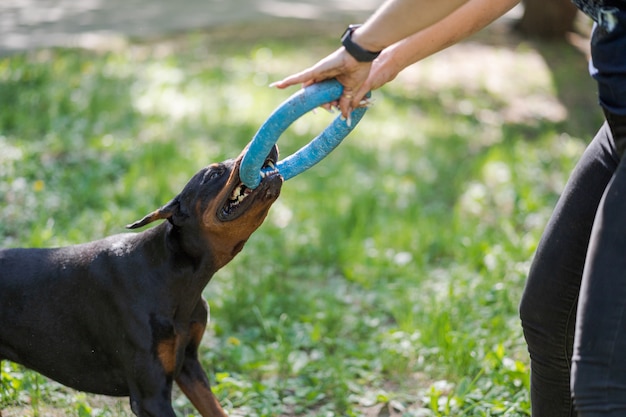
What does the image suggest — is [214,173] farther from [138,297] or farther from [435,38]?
[435,38]

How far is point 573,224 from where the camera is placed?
2824 millimetres

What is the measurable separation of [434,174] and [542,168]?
0.94 metres

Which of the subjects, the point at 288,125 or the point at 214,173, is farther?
the point at 214,173

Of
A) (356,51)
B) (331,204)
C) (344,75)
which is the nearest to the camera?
(356,51)

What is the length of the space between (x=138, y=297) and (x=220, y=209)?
0.50 m

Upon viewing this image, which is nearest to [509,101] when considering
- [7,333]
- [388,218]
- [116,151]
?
[388,218]

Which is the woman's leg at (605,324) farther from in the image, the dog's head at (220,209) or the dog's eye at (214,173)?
the dog's eye at (214,173)

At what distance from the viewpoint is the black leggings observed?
234 cm

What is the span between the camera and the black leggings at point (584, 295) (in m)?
2.34

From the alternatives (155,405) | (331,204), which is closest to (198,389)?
(155,405)

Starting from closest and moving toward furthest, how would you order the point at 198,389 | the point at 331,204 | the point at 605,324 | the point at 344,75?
the point at 605,324 → the point at 344,75 → the point at 198,389 → the point at 331,204

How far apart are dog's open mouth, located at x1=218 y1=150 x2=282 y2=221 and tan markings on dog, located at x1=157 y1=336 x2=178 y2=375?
55 centimetres

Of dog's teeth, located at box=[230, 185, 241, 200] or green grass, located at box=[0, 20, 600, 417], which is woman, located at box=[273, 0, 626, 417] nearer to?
dog's teeth, located at box=[230, 185, 241, 200]

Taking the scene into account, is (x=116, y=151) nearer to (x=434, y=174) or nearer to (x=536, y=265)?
(x=434, y=174)
